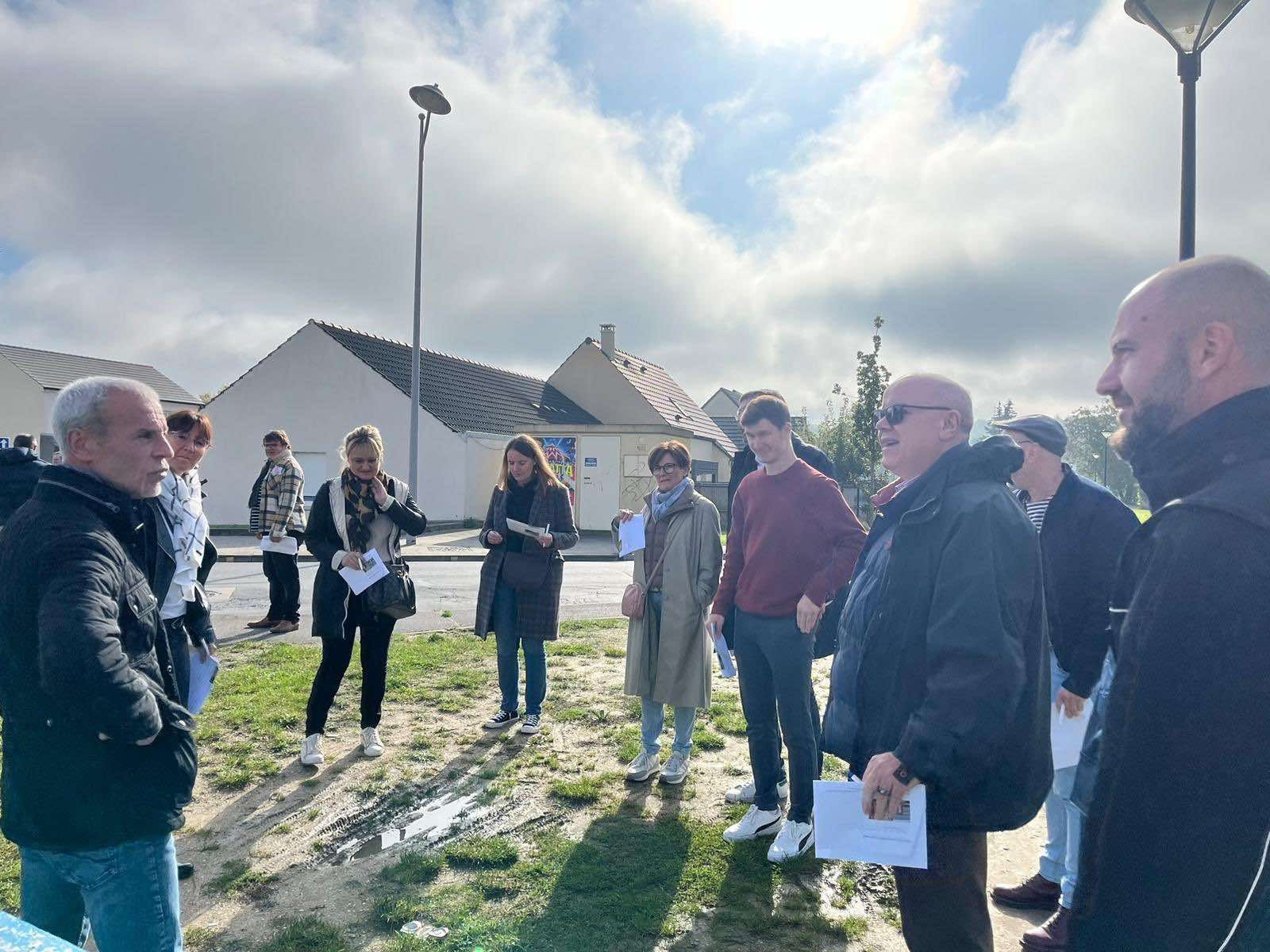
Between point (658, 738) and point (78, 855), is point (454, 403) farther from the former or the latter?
point (78, 855)

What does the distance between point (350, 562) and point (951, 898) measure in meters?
3.76

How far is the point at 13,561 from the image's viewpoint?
1.83 metres

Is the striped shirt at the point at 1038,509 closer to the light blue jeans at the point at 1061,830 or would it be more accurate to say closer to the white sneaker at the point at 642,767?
the light blue jeans at the point at 1061,830

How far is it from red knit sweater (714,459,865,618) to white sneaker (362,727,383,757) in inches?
102

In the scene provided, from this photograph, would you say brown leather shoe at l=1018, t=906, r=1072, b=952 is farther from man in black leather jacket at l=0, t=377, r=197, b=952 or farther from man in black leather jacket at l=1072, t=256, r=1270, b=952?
man in black leather jacket at l=0, t=377, r=197, b=952

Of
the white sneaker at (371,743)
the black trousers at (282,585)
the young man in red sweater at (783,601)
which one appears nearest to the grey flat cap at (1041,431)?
the young man in red sweater at (783,601)

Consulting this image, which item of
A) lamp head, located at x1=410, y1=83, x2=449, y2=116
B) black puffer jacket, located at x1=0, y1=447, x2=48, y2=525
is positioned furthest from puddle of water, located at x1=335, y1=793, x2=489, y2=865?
Answer: lamp head, located at x1=410, y1=83, x2=449, y2=116

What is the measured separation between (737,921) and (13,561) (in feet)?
9.13

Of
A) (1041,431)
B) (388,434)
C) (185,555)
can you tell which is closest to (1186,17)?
(1041,431)

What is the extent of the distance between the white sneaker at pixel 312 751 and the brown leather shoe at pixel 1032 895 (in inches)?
147

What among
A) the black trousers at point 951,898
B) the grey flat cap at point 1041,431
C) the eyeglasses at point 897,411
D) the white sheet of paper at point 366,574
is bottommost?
the black trousers at point 951,898

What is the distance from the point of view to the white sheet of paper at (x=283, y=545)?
27.1 feet

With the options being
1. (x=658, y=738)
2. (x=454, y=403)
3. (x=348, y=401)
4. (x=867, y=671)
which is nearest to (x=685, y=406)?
(x=454, y=403)

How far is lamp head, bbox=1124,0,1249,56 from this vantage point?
388 cm
